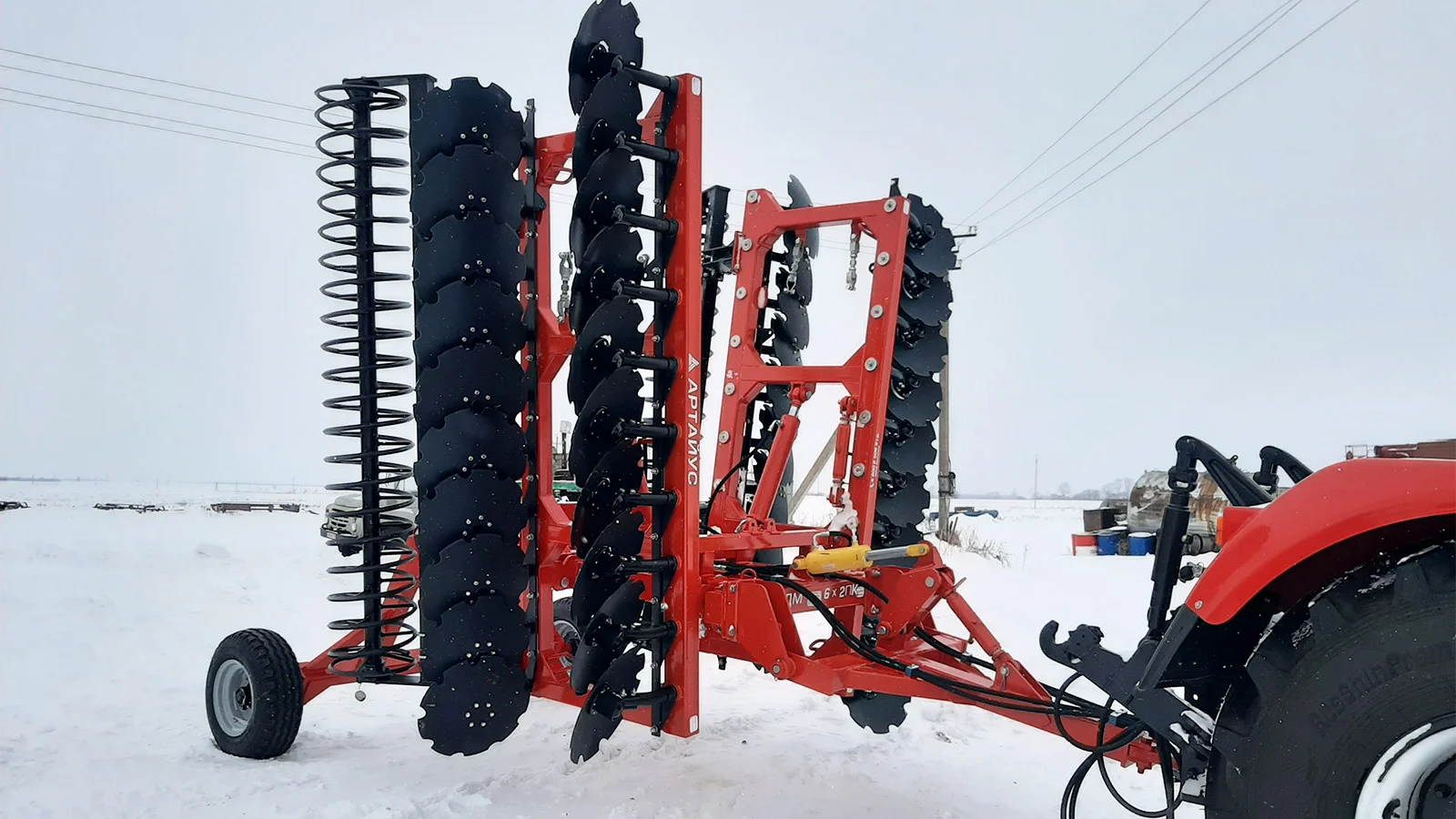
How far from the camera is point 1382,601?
2.02m

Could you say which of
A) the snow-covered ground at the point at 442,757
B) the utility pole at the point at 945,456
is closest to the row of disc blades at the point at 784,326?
the snow-covered ground at the point at 442,757

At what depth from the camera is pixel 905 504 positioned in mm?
5098

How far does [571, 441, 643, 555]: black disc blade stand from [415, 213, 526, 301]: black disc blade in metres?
0.84

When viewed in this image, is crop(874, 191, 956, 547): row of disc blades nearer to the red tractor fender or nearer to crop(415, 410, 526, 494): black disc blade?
crop(415, 410, 526, 494): black disc blade

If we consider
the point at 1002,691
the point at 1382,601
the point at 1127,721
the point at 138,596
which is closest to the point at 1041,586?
the point at 1002,691

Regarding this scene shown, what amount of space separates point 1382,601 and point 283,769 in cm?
415

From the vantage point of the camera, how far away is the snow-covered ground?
384 cm

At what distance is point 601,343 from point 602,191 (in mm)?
537

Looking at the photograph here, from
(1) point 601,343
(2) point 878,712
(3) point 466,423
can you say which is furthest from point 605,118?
(2) point 878,712

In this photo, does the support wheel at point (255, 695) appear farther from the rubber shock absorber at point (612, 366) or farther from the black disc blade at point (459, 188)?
the black disc blade at point (459, 188)

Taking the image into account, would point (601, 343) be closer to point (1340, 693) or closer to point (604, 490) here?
point (604, 490)

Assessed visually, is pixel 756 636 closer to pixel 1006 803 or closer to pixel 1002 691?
pixel 1002 691

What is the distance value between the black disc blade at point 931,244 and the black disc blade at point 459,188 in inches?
82.0

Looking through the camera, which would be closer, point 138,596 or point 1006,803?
point 1006,803
